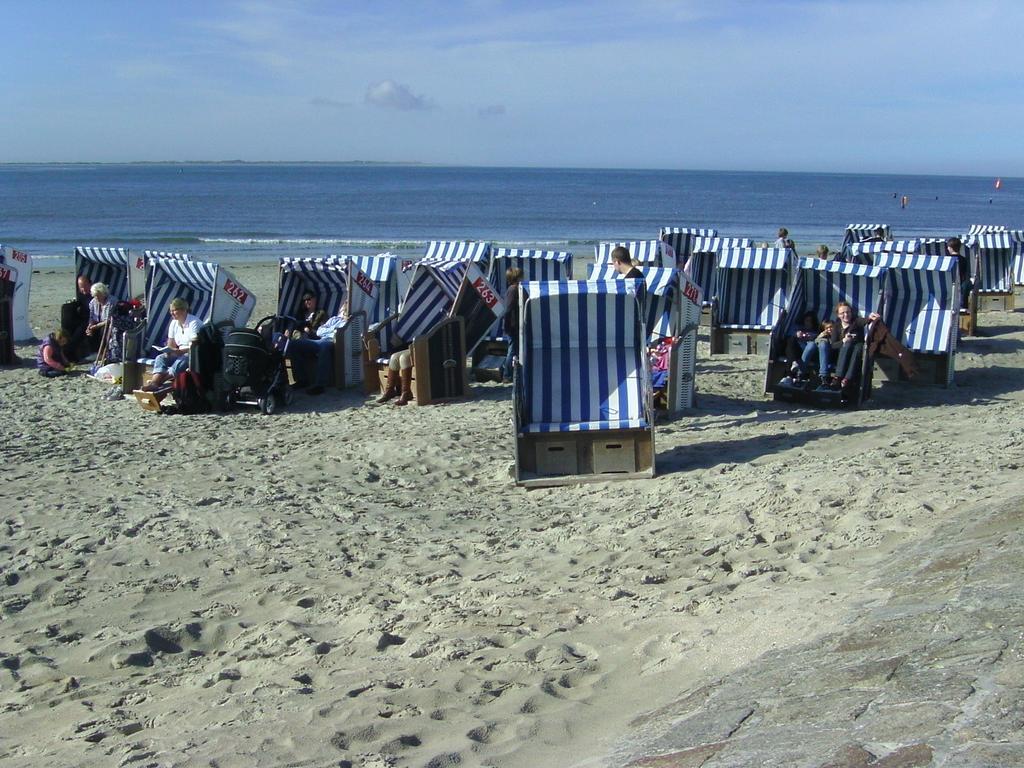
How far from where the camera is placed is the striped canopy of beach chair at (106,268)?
14516 mm

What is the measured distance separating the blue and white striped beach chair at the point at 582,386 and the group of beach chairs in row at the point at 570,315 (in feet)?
0.04

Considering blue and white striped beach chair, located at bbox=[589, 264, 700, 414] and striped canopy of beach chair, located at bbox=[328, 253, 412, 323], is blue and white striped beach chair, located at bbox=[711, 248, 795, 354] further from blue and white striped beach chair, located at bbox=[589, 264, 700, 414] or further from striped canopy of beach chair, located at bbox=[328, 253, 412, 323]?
striped canopy of beach chair, located at bbox=[328, 253, 412, 323]

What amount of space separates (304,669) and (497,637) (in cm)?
82

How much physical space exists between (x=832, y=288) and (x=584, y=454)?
489cm

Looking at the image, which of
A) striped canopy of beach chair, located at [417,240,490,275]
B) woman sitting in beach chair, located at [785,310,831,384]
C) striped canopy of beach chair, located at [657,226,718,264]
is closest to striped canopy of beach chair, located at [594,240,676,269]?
striped canopy of beach chair, located at [417,240,490,275]

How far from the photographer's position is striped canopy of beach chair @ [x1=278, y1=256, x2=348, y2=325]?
12.9m

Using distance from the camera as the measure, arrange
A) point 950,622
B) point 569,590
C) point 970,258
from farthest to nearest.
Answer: point 970,258 < point 569,590 < point 950,622

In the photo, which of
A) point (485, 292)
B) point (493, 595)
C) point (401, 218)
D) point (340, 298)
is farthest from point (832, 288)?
point (401, 218)

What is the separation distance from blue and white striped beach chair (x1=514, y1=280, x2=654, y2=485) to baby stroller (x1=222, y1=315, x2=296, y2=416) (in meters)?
2.95

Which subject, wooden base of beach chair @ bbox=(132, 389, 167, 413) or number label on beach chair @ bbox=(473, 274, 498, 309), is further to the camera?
number label on beach chair @ bbox=(473, 274, 498, 309)

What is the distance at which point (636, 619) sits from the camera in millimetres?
4949

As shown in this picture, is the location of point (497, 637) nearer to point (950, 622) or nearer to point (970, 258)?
point (950, 622)

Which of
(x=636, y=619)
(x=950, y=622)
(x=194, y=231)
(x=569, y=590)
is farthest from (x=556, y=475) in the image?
(x=194, y=231)

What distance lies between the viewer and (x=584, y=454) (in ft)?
26.2
